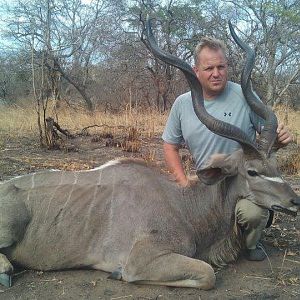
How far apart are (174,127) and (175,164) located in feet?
1.09

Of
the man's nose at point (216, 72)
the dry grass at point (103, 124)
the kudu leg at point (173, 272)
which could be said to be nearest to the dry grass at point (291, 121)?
the dry grass at point (103, 124)

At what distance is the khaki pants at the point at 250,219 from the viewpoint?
11.3 ft

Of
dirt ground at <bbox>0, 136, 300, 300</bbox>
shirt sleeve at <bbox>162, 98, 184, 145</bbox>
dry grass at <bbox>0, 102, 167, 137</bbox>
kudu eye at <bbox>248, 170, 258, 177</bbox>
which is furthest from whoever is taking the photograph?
dry grass at <bbox>0, 102, 167, 137</bbox>

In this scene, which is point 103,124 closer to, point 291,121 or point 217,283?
point 291,121

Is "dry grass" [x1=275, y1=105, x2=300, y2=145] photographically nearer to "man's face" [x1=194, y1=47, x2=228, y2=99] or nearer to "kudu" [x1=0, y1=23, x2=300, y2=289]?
"man's face" [x1=194, y1=47, x2=228, y2=99]

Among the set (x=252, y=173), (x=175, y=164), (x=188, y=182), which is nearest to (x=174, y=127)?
(x=175, y=164)

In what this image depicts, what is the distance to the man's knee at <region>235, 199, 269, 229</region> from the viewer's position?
3445mm

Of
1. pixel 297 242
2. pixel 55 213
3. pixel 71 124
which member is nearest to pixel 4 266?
pixel 55 213

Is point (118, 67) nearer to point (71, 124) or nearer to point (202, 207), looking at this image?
point (71, 124)

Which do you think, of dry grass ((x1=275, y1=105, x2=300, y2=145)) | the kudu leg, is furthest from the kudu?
dry grass ((x1=275, y1=105, x2=300, y2=145))

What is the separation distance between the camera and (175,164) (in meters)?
3.98

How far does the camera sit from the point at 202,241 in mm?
3479

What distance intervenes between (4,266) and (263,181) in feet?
5.97

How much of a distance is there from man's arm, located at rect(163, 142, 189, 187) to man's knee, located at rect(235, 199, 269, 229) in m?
0.45
